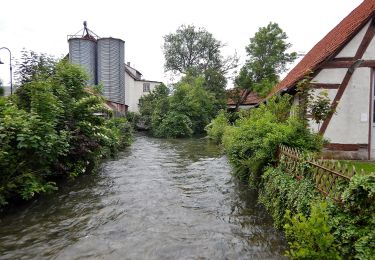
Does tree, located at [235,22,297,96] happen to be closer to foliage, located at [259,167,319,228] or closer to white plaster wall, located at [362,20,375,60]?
white plaster wall, located at [362,20,375,60]

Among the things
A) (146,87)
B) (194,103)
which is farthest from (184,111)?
(146,87)

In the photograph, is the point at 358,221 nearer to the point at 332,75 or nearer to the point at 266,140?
the point at 266,140

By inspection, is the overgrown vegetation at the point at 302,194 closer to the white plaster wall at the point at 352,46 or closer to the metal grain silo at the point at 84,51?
the white plaster wall at the point at 352,46

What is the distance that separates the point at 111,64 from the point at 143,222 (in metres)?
26.6

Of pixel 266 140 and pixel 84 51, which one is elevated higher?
pixel 84 51

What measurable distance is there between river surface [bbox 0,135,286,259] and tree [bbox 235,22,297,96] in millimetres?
23114

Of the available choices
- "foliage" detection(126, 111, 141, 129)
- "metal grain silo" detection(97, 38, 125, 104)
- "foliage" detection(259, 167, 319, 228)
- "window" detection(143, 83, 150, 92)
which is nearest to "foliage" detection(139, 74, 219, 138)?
"foliage" detection(126, 111, 141, 129)

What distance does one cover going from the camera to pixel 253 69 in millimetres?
32406

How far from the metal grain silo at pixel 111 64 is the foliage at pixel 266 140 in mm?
22991

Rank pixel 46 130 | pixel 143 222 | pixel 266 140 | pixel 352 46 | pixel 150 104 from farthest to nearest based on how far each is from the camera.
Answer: pixel 150 104
pixel 352 46
pixel 266 140
pixel 46 130
pixel 143 222

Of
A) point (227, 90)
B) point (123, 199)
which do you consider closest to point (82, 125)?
point (123, 199)

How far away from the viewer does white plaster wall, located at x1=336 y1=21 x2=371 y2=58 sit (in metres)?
11.2

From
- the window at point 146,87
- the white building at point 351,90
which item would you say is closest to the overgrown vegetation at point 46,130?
the white building at point 351,90

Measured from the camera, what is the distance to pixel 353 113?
1155 cm
